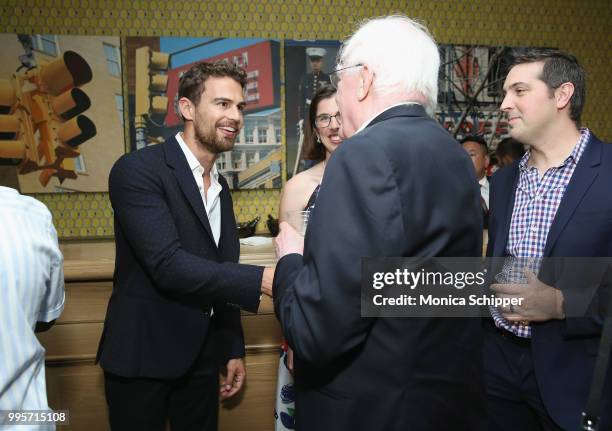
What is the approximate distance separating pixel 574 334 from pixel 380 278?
0.93 metres

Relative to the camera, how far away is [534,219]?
178cm

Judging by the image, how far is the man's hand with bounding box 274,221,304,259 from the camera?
1.30 m

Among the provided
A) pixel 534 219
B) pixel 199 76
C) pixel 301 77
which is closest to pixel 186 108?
pixel 199 76

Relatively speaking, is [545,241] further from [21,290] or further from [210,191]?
[21,290]

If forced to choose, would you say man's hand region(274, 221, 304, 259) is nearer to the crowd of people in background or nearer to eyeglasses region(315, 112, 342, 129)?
the crowd of people in background

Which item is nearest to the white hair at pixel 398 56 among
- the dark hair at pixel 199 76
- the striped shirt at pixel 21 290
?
the striped shirt at pixel 21 290

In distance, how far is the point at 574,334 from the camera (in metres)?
1.64

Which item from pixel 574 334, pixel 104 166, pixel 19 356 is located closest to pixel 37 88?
pixel 104 166

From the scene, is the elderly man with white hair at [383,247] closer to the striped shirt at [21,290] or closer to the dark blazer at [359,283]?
the dark blazer at [359,283]

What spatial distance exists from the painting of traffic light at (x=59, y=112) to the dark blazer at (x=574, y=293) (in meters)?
3.02

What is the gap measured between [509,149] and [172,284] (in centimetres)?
323

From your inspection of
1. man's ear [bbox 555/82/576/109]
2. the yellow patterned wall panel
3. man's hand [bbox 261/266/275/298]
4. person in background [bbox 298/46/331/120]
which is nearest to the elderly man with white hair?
man's hand [bbox 261/266/275/298]

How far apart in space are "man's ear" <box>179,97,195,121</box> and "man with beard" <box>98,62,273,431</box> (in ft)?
0.10

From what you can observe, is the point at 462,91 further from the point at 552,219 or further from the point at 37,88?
the point at 37,88
